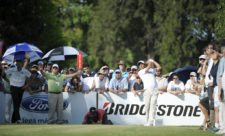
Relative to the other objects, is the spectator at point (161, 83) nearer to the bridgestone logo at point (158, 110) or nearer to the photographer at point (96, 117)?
the bridgestone logo at point (158, 110)

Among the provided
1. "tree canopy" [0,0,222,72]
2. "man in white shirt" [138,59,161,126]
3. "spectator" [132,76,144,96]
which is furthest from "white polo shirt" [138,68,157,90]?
"tree canopy" [0,0,222,72]

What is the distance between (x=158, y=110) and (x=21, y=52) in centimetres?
573

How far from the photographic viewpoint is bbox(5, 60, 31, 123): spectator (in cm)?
2198

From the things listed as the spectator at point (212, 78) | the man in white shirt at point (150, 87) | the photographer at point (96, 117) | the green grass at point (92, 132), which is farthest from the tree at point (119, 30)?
the green grass at point (92, 132)

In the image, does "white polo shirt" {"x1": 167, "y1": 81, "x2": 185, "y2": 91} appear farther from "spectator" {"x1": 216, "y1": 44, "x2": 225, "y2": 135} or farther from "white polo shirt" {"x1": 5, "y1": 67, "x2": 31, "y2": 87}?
"spectator" {"x1": 216, "y1": 44, "x2": 225, "y2": 135}

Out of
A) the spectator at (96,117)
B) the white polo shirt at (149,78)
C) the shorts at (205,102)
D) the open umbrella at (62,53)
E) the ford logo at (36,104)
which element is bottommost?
the spectator at (96,117)

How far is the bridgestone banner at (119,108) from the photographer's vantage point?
2303 centimetres

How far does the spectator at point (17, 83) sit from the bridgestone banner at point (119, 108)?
1.01 metres

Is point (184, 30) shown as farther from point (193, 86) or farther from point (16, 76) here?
point (16, 76)

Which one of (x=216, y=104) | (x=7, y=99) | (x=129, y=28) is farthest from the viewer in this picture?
(x=129, y=28)

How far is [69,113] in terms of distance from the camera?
23125mm

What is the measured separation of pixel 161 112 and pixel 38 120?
4.21 metres

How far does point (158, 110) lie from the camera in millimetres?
23031

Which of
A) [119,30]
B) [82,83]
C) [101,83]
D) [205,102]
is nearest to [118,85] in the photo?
[101,83]
